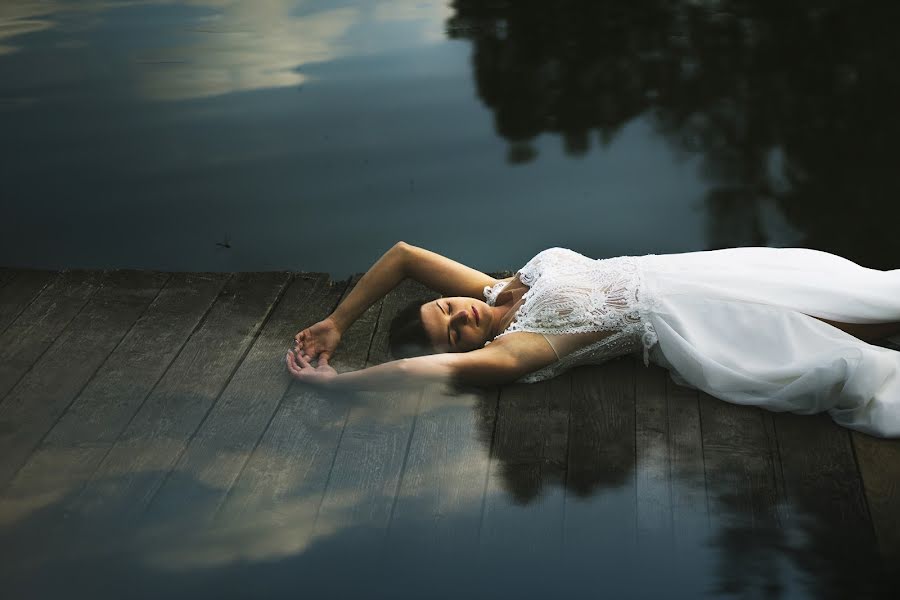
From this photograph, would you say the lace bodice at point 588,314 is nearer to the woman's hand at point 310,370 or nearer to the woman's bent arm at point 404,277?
the woman's bent arm at point 404,277

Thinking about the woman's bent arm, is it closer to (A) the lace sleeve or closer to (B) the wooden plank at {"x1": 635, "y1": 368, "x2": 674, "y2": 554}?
(A) the lace sleeve

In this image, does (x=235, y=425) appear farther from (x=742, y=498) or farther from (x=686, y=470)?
(x=742, y=498)

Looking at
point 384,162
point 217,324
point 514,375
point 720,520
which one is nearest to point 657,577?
point 720,520

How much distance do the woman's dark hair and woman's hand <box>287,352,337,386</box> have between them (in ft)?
0.70

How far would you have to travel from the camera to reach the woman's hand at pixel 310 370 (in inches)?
119

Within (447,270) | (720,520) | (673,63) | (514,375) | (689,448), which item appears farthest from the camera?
(673,63)

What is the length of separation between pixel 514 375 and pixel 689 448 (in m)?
0.55

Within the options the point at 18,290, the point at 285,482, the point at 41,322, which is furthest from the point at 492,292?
the point at 18,290

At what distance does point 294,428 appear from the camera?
2.83 metres

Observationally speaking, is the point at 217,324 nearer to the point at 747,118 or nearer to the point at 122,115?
the point at 122,115

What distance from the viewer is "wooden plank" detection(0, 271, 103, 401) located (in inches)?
126

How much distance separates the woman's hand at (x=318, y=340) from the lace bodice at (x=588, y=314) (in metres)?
0.56

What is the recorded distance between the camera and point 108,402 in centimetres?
299

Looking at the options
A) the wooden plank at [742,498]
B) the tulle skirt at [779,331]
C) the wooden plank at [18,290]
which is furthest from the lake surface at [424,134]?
the wooden plank at [742,498]
